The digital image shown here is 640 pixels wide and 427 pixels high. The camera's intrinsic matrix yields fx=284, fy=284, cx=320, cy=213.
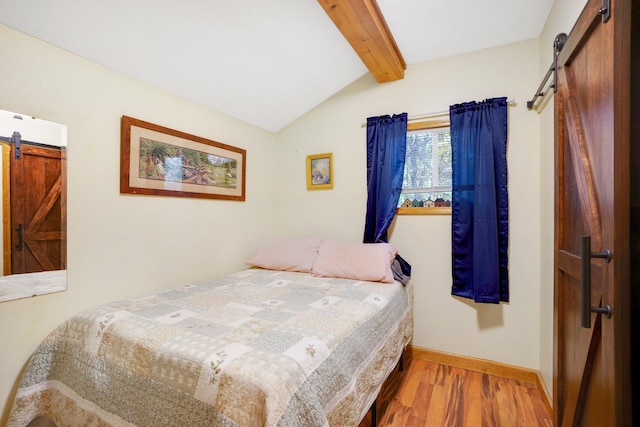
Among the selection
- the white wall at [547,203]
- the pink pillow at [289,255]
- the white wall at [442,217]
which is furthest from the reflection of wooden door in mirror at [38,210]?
the white wall at [547,203]

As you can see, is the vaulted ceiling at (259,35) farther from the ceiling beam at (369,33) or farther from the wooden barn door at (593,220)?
the wooden barn door at (593,220)

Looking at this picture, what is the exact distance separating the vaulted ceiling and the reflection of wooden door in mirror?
641mm

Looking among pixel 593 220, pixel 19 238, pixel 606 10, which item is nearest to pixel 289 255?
pixel 19 238

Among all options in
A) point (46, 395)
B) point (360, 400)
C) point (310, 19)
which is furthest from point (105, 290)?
point (310, 19)

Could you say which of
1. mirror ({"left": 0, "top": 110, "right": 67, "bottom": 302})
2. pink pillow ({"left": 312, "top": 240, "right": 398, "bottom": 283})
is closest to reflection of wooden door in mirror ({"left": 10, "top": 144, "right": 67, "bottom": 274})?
mirror ({"left": 0, "top": 110, "right": 67, "bottom": 302})

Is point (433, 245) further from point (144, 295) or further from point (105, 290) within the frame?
point (105, 290)

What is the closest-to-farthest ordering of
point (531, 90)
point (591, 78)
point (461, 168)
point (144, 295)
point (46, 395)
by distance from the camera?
point (591, 78) → point (46, 395) → point (144, 295) → point (531, 90) → point (461, 168)

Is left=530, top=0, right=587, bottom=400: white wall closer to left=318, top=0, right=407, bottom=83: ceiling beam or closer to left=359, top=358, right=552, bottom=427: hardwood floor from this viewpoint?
left=359, top=358, right=552, bottom=427: hardwood floor

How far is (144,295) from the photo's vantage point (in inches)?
76.3

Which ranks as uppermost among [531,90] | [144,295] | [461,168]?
[531,90]

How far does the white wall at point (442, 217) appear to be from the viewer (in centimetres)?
214

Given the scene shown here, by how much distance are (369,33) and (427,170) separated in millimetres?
1204

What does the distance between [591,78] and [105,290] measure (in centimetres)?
257

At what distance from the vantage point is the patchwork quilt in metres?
0.94
